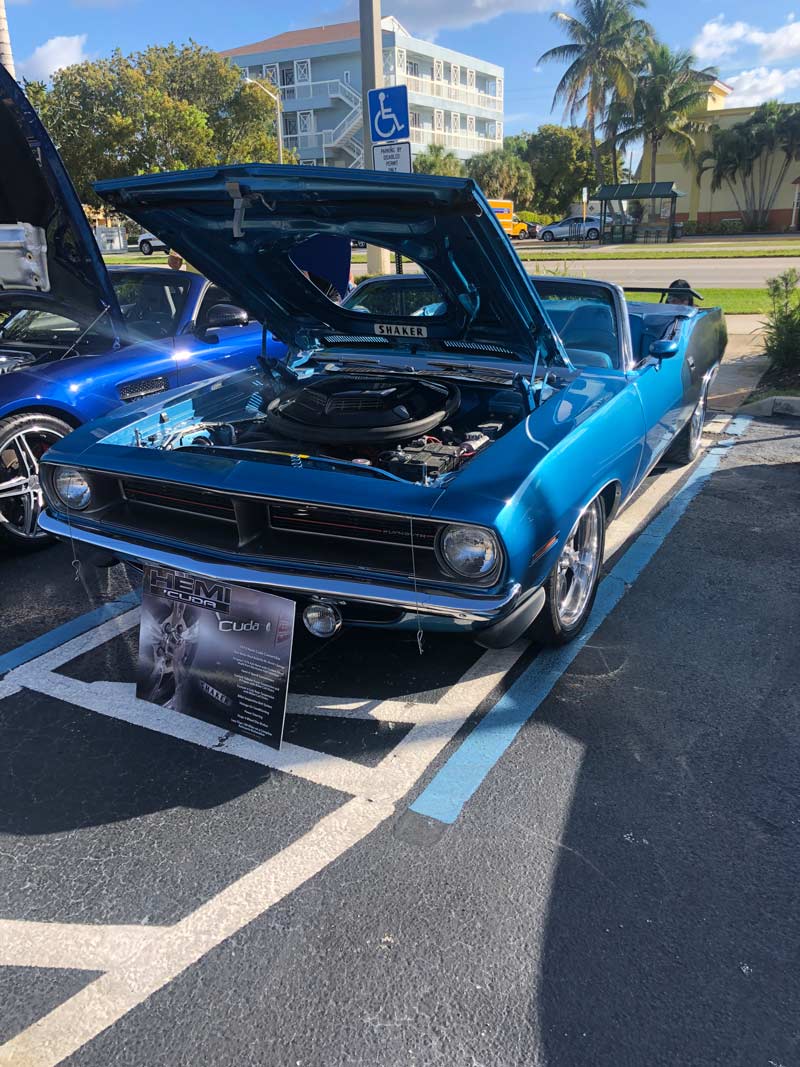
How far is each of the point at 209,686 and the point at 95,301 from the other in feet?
9.74

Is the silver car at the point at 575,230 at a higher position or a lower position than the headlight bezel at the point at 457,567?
higher

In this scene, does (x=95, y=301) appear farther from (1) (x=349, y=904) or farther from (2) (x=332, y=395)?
(1) (x=349, y=904)

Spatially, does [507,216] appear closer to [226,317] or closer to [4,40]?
[4,40]

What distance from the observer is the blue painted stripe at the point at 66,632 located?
3434 millimetres

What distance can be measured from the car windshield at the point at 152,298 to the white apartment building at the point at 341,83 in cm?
5425

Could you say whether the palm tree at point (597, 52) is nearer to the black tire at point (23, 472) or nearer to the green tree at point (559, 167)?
the green tree at point (559, 167)

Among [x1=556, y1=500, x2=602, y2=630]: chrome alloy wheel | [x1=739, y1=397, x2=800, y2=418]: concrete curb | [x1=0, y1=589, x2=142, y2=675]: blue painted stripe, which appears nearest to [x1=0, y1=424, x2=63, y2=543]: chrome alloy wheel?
[x1=0, y1=589, x2=142, y2=675]: blue painted stripe

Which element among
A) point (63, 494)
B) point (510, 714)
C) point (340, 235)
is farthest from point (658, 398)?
point (63, 494)

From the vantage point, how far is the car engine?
3076mm

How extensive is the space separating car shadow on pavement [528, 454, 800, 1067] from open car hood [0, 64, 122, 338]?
3464 mm

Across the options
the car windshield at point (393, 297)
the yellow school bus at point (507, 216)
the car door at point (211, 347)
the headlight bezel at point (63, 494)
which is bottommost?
the headlight bezel at point (63, 494)

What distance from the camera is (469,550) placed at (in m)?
2.49

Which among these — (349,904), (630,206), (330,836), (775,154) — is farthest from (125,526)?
(775,154)

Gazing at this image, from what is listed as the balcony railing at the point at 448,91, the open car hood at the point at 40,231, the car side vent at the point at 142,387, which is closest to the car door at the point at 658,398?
the car side vent at the point at 142,387
